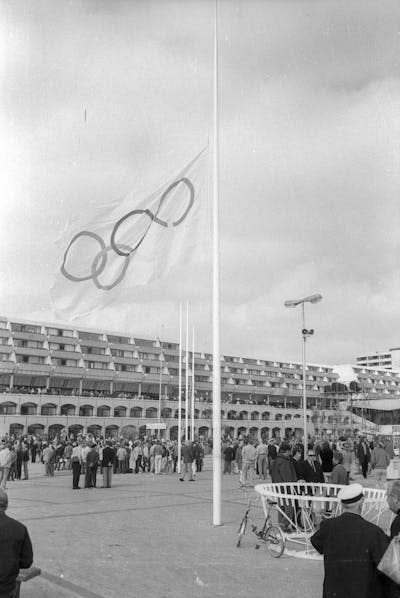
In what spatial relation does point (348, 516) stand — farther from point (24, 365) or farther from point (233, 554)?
point (24, 365)

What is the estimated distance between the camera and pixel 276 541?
935 cm

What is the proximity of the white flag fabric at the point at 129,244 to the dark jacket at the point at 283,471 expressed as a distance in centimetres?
418

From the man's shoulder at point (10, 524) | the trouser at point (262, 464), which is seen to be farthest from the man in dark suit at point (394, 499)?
the trouser at point (262, 464)

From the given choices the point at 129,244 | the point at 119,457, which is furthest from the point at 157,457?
the point at 129,244

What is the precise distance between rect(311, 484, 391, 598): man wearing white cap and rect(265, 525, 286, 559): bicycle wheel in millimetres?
5466

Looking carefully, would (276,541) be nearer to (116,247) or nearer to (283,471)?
(283,471)

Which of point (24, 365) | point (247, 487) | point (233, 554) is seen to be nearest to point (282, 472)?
point (233, 554)

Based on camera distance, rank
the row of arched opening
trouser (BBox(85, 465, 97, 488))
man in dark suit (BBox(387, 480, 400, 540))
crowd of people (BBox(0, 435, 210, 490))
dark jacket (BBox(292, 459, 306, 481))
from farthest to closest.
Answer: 1. the row of arched opening
2. crowd of people (BBox(0, 435, 210, 490))
3. trouser (BBox(85, 465, 97, 488))
4. dark jacket (BBox(292, 459, 306, 481))
5. man in dark suit (BBox(387, 480, 400, 540))

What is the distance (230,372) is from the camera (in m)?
120

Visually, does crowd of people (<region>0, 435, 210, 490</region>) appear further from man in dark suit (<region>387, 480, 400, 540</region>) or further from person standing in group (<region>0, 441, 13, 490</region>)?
man in dark suit (<region>387, 480, 400, 540</region>)

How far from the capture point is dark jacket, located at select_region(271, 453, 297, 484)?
1143 cm

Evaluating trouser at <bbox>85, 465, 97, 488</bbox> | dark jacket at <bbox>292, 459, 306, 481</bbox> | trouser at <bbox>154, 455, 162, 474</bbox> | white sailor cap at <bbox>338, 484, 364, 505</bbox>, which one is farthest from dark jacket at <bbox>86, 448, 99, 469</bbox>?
white sailor cap at <bbox>338, 484, 364, 505</bbox>

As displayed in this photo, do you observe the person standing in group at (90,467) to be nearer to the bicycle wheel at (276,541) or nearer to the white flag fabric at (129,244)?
the white flag fabric at (129,244)

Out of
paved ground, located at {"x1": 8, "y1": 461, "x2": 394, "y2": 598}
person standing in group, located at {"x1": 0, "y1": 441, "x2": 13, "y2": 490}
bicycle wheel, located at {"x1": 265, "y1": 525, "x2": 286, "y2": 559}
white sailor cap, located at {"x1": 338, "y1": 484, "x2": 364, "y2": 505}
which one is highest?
white sailor cap, located at {"x1": 338, "y1": 484, "x2": 364, "y2": 505}
